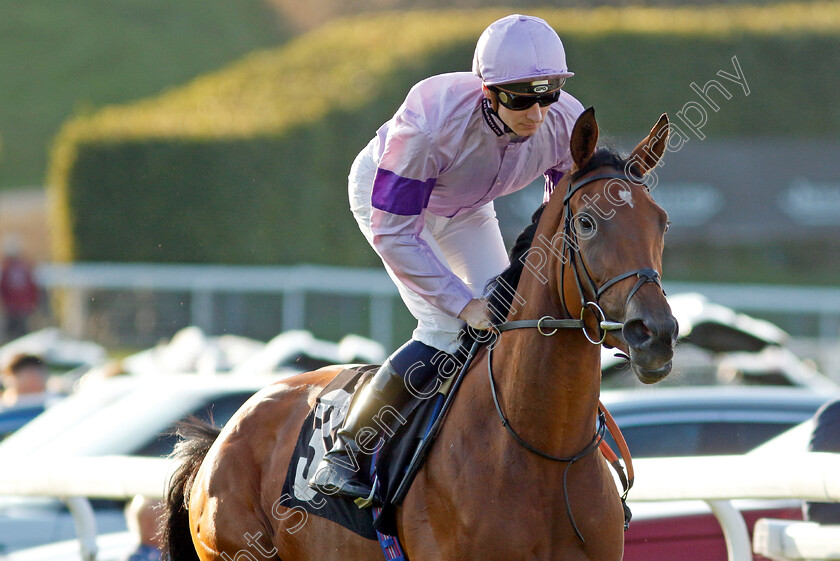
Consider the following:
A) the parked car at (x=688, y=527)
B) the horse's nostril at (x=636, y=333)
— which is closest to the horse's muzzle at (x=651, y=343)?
the horse's nostril at (x=636, y=333)

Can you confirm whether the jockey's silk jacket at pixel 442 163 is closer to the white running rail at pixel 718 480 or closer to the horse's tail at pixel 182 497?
the white running rail at pixel 718 480

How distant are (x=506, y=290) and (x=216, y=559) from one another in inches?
54.8

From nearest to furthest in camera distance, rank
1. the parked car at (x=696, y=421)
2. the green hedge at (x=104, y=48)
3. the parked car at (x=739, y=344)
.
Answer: the parked car at (x=696, y=421)
the parked car at (x=739, y=344)
the green hedge at (x=104, y=48)

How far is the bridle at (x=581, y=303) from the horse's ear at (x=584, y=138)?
0.07 m

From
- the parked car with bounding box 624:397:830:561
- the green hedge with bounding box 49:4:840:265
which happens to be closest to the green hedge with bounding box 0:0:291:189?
the green hedge with bounding box 49:4:840:265

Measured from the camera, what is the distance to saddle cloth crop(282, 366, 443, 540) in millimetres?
3010

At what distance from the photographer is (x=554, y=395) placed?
9.13 ft

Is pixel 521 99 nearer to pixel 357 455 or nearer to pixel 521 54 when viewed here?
pixel 521 54

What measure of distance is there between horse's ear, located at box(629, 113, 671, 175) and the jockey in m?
0.29

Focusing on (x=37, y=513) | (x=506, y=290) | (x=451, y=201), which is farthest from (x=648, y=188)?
(x=37, y=513)

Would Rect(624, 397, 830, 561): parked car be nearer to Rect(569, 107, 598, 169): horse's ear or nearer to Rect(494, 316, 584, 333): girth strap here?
Rect(494, 316, 584, 333): girth strap

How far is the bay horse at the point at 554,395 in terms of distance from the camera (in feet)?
8.57

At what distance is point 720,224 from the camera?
55.4ft

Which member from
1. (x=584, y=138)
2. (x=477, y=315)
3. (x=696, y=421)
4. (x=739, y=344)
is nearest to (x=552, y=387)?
(x=477, y=315)
